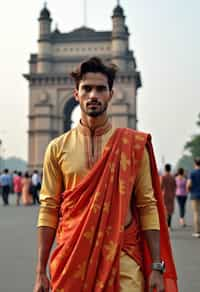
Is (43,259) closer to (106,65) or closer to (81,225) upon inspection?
(81,225)

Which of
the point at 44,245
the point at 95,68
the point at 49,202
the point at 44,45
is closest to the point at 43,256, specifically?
the point at 44,245

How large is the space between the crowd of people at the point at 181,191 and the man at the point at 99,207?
8.41m

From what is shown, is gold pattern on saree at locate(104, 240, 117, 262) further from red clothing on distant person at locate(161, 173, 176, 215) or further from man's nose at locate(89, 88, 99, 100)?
red clothing on distant person at locate(161, 173, 176, 215)

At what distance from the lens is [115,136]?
2.51m

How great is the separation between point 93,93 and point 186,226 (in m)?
10.7

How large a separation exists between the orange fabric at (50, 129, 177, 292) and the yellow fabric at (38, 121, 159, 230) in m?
0.06

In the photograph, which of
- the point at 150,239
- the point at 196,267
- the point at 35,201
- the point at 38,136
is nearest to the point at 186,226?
the point at 196,267

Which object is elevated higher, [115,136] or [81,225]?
[115,136]

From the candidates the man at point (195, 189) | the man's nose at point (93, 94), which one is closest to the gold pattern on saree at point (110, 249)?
the man's nose at point (93, 94)

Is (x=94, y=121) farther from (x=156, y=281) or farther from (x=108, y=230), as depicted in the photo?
(x=156, y=281)

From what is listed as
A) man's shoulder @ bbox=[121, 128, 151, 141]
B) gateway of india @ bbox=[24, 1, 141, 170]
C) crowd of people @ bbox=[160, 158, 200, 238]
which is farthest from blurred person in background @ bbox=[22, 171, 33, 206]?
gateway of india @ bbox=[24, 1, 141, 170]

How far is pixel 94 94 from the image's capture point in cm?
247

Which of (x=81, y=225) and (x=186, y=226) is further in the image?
(x=186, y=226)

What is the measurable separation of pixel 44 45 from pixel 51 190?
48511 mm
